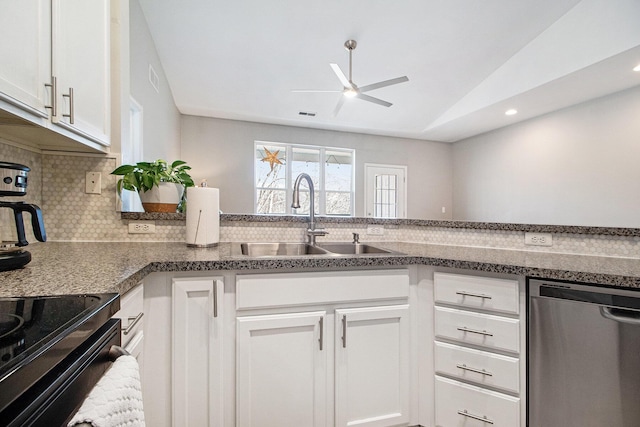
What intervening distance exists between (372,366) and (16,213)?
1.34 metres

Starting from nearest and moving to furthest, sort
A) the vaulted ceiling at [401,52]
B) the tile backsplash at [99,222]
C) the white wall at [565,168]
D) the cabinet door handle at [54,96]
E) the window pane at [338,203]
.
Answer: the cabinet door handle at [54,96] → the tile backsplash at [99,222] → the vaulted ceiling at [401,52] → the white wall at [565,168] → the window pane at [338,203]

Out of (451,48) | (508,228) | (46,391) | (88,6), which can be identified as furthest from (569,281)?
(451,48)

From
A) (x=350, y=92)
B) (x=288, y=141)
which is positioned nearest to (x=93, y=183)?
(x=350, y=92)

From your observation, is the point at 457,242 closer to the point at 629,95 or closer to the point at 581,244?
the point at 581,244

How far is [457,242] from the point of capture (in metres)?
1.65

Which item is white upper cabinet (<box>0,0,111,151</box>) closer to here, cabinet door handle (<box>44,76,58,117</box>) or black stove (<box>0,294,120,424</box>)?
cabinet door handle (<box>44,76,58,117</box>)

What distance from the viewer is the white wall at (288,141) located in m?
5.03

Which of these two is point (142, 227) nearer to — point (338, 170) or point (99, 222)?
point (99, 222)

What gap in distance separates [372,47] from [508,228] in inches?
114

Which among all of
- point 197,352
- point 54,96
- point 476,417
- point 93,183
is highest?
point 54,96

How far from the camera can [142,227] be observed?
1499 mm

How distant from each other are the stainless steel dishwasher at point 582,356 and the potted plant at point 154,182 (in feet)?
5.57

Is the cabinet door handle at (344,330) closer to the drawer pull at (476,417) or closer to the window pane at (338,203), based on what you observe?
the drawer pull at (476,417)

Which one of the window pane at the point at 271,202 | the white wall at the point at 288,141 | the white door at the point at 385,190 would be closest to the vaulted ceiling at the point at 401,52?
the white wall at the point at 288,141
